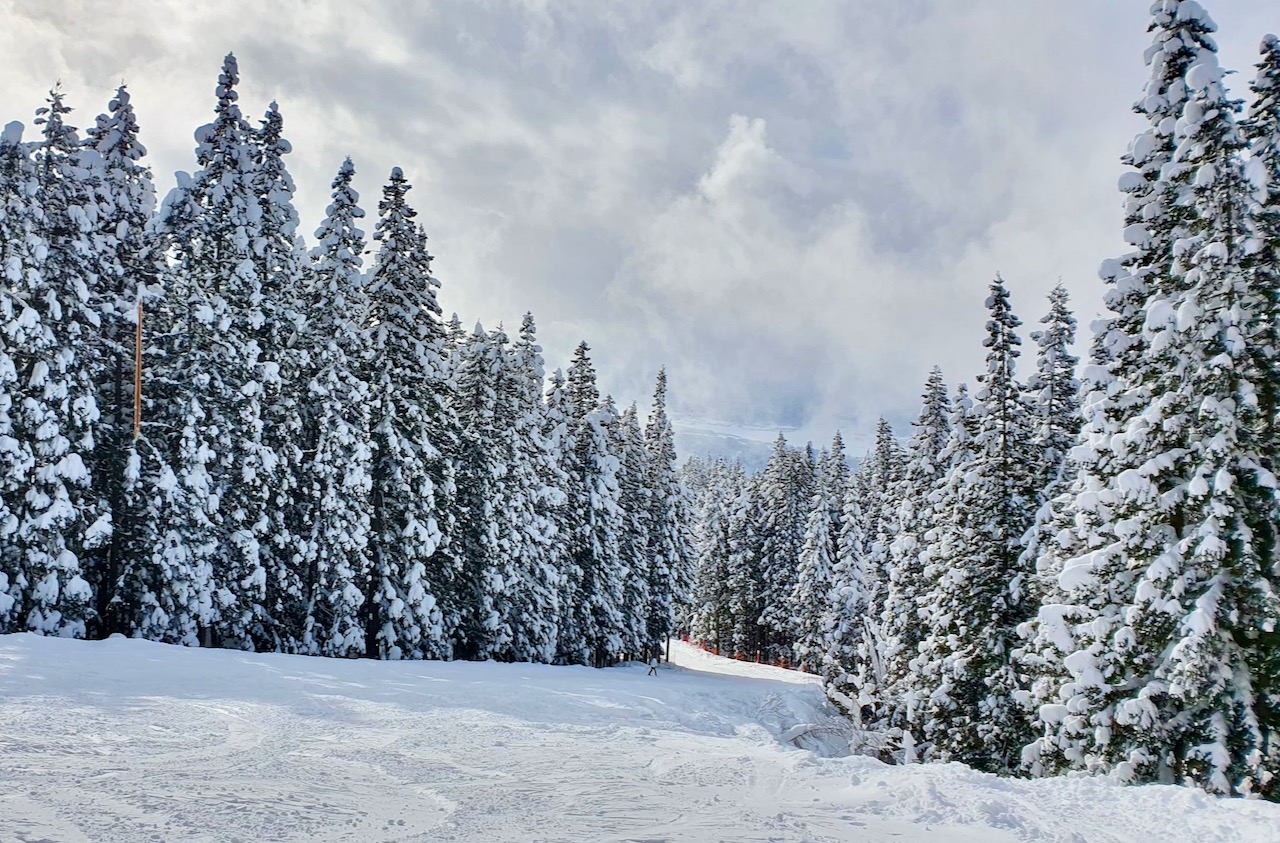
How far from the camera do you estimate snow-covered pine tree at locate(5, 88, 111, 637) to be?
19.8 m

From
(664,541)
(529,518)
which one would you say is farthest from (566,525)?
(664,541)

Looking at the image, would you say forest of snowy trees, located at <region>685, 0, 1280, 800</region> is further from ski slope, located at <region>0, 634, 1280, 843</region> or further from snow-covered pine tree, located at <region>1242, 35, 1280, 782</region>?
ski slope, located at <region>0, 634, 1280, 843</region>

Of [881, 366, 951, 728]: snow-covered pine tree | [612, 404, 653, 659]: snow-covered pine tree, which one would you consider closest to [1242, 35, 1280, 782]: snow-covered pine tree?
[881, 366, 951, 728]: snow-covered pine tree

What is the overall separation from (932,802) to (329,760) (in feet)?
21.1

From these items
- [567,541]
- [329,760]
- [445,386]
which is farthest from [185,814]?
[567,541]

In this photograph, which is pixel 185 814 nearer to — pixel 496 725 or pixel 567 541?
pixel 496 725

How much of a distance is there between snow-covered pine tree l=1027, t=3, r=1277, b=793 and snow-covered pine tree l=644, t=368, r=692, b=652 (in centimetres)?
3495

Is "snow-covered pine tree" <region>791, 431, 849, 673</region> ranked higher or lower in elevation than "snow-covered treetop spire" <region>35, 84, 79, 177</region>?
lower

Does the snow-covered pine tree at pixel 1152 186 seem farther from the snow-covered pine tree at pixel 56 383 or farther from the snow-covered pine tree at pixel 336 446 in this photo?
the snow-covered pine tree at pixel 56 383

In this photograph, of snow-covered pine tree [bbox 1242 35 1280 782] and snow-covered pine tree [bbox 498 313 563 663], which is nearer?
snow-covered pine tree [bbox 1242 35 1280 782]

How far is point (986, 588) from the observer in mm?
21219

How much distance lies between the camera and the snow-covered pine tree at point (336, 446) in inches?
969

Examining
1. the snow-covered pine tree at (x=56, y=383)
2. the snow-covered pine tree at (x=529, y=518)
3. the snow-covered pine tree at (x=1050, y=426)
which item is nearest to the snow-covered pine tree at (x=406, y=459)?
the snow-covered pine tree at (x=529, y=518)

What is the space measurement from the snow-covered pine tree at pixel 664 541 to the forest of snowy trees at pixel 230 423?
1776 centimetres
